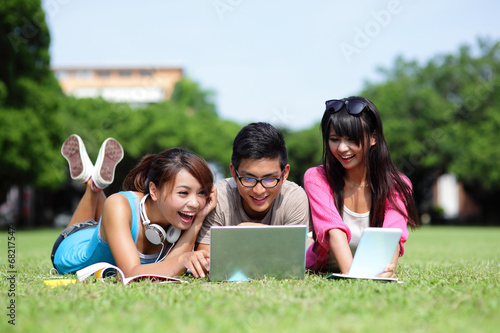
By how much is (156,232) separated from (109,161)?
211 cm

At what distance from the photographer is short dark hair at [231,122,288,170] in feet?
12.9

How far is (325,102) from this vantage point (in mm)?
4445

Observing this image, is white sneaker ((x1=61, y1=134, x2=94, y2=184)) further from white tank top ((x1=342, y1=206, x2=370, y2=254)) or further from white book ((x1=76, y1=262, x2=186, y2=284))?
white tank top ((x1=342, y1=206, x2=370, y2=254))

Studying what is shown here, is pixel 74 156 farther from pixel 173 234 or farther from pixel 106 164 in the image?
pixel 173 234

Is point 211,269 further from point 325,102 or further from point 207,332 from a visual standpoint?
Result: point 325,102

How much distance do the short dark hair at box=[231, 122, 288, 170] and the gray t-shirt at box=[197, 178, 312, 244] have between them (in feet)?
1.31

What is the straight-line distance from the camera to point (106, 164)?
5836 mm

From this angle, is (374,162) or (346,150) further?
(374,162)

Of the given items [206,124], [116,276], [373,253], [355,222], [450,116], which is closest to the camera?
[373,253]

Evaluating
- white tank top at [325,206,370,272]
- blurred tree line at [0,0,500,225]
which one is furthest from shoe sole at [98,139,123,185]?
blurred tree line at [0,0,500,225]

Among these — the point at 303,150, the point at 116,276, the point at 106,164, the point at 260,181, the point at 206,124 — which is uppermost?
the point at 206,124

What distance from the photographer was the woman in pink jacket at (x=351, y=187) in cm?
417

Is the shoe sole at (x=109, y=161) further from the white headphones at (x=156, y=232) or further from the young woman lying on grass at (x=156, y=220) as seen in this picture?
the white headphones at (x=156, y=232)

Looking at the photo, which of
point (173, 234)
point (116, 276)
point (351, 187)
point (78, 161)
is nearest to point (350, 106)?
point (351, 187)
